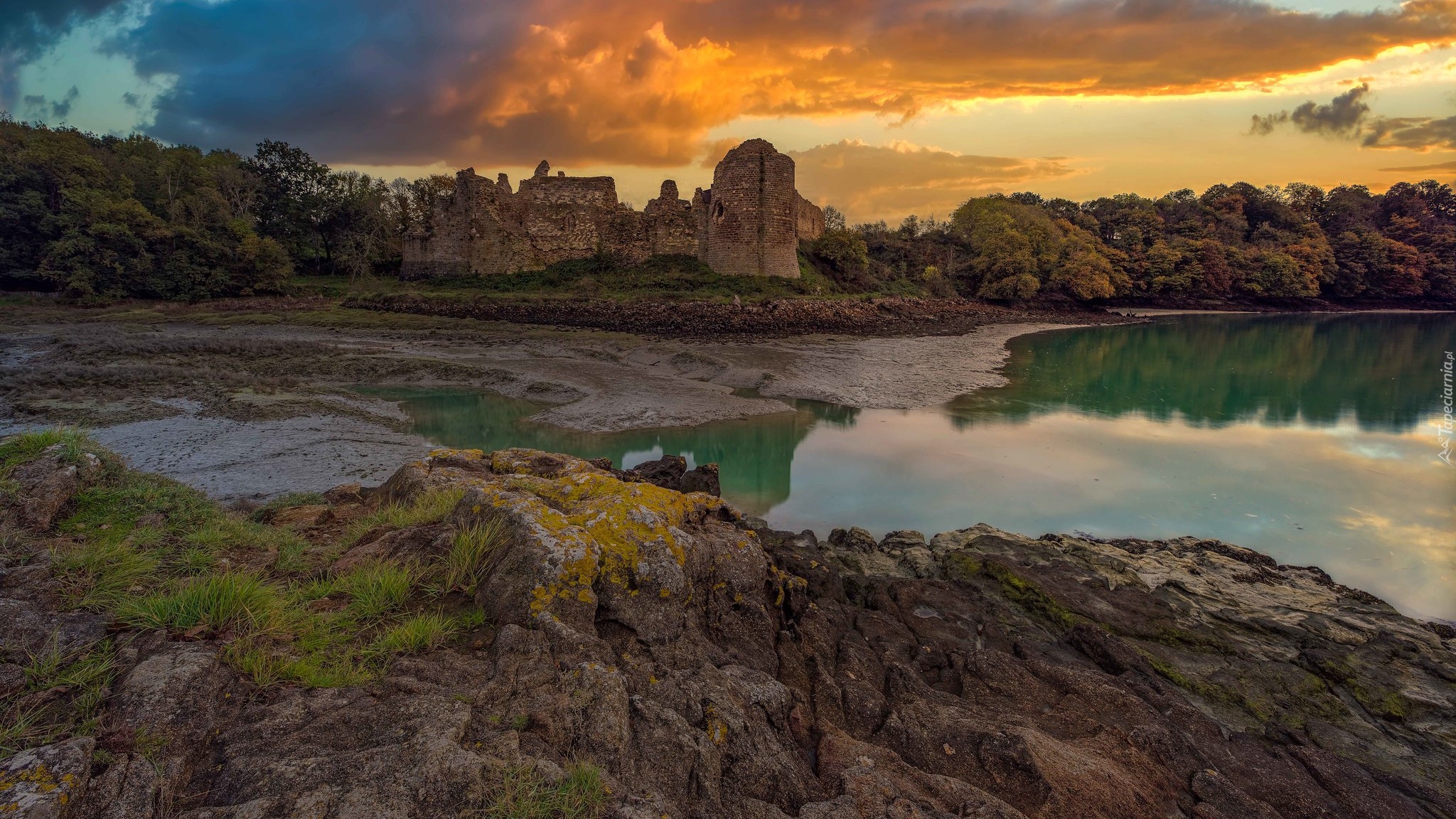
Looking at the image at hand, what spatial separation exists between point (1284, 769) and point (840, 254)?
3736 cm

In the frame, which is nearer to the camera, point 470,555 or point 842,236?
point 470,555

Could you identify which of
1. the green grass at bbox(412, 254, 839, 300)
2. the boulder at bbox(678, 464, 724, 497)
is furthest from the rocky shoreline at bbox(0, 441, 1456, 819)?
the green grass at bbox(412, 254, 839, 300)

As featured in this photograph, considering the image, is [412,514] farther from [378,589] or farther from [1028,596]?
[1028,596]

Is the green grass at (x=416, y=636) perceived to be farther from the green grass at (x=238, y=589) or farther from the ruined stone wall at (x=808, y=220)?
the ruined stone wall at (x=808, y=220)

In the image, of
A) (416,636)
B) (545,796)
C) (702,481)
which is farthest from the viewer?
(702,481)

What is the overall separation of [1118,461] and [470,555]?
12.2m

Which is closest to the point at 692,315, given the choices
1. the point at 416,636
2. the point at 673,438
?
the point at 673,438

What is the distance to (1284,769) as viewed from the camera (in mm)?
3795

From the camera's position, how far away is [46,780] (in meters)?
1.75

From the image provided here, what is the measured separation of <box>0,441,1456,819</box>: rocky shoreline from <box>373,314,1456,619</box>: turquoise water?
8.35 ft

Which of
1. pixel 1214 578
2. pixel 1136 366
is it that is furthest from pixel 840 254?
pixel 1214 578

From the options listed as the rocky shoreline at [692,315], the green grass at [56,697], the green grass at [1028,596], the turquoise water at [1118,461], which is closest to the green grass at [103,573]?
the green grass at [56,697]

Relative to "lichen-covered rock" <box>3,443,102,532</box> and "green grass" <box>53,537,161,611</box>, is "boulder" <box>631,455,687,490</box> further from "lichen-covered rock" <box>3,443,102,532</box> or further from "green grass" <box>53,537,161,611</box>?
"green grass" <box>53,537,161,611</box>

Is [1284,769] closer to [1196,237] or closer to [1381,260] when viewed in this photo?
[1196,237]
